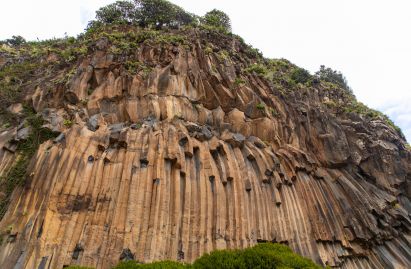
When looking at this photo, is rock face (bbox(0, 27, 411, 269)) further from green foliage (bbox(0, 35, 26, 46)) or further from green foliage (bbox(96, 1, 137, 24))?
green foliage (bbox(0, 35, 26, 46))

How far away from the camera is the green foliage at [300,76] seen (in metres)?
42.3

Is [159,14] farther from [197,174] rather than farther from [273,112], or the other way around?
[197,174]

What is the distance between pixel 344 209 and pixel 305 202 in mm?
3413

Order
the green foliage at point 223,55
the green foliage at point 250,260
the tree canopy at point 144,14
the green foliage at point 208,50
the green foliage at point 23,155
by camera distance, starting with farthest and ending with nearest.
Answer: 1. the tree canopy at point 144,14
2. the green foliage at point 223,55
3. the green foliage at point 208,50
4. the green foliage at point 23,155
5. the green foliage at point 250,260

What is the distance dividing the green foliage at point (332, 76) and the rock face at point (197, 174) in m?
23.5

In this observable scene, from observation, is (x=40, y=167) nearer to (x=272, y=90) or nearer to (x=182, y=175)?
(x=182, y=175)

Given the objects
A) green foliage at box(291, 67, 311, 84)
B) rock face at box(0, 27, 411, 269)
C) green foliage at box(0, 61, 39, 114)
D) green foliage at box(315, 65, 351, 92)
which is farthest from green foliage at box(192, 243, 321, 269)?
green foliage at box(315, 65, 351, 92)

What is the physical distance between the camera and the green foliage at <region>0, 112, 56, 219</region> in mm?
19316

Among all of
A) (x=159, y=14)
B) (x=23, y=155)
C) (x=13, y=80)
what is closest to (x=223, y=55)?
(x=159, y=14)

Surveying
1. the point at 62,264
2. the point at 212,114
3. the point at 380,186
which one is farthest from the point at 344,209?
the point at 62,264

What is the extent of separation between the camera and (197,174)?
22312 millimetres

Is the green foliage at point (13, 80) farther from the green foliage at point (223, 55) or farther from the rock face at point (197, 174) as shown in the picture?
the green foliage at point (223, 55)

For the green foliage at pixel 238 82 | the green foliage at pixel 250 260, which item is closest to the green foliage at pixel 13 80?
the green foliage at pixel 238 82

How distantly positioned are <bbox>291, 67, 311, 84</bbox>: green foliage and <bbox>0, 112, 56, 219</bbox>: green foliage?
28.3 metres
